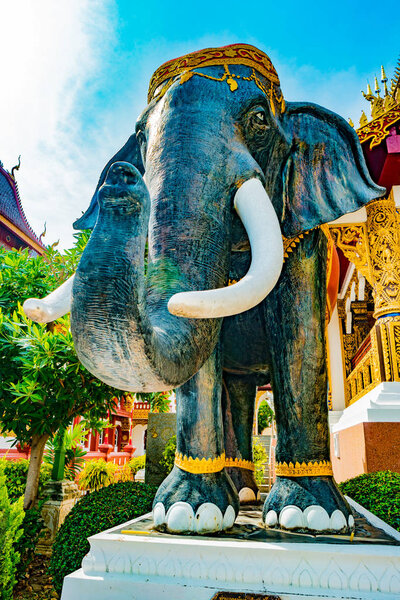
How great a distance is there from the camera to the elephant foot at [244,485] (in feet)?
8.27

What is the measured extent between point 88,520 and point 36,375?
62.9 inches

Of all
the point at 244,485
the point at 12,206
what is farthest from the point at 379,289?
the point at 12,206

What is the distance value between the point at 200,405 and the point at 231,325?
1.79 feet

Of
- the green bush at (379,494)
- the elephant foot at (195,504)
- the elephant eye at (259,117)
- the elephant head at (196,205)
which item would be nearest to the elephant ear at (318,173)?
the elephant head at (196,205)

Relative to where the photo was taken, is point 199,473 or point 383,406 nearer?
point 199,473

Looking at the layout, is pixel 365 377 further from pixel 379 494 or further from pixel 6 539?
pixel 6 539

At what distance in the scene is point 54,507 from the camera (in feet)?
15.1

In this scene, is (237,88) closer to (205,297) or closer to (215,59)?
(215,59)

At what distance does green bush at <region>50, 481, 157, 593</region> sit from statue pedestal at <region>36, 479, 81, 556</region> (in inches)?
91.3

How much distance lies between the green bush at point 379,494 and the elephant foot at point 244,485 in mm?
604

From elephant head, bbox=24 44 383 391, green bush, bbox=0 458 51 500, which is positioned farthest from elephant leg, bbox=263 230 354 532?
green bush, bbox=0 458 51 500

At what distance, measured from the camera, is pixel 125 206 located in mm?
1079

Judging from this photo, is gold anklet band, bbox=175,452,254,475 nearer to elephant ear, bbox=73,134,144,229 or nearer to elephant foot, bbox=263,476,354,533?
elephant foot, bbox=263,476,354,533

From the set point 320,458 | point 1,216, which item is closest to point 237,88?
point 320,458
